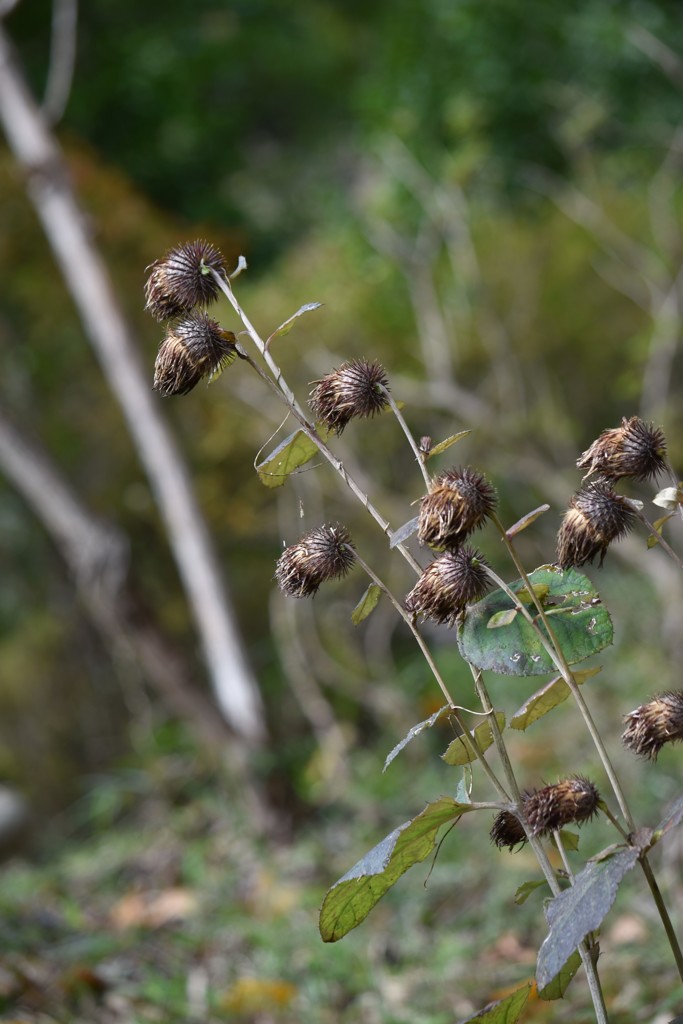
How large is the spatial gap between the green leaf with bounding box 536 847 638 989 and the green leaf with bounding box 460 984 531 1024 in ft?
0.30

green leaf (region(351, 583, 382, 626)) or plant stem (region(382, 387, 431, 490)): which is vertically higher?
plant stem (region(382, 387, 431, 490))

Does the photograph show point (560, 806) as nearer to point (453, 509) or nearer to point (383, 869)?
point (383, 869)

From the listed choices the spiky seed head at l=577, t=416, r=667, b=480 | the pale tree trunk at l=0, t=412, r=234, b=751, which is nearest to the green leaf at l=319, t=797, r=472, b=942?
the spiky seed head at l=577, t=416, r=667, b=480

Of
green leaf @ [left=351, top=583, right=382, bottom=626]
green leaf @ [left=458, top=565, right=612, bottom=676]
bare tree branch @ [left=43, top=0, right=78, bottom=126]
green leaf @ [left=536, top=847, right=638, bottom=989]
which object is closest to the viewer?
green leaf @ [left=536, top=847, right=638, bottom=989]

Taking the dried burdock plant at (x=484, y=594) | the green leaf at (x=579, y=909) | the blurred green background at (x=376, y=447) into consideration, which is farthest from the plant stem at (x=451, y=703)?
the blurred green background at (x=376, y=447)

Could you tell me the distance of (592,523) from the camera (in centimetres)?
100

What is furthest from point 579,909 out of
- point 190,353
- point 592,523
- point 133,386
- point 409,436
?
point 133,386

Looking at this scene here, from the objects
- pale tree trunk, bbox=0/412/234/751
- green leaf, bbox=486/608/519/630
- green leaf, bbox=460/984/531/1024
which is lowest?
green leaf, bbox=460/984/531/1024

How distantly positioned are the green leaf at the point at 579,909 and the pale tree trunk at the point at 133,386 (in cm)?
347

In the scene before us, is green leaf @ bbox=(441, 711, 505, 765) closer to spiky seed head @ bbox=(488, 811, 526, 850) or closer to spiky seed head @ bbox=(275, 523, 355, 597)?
spiky seed head @ bbox=(488, 811, 526, 850)

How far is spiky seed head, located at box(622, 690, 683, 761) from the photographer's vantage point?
1.00 meters

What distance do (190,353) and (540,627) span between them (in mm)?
411

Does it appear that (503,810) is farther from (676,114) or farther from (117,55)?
(117,55)

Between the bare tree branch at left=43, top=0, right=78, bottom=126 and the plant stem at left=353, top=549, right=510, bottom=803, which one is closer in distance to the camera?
the plant stem at left=353, top=549, right=510, bottom=803
